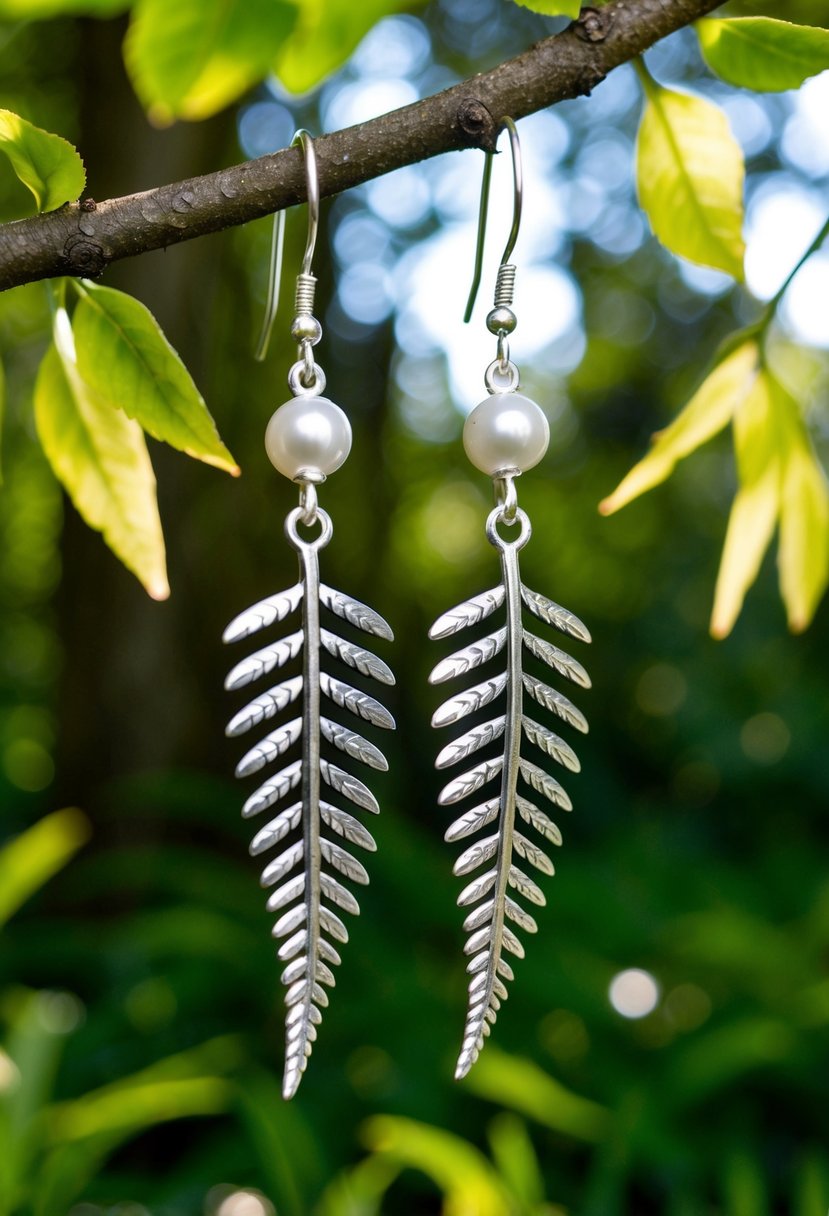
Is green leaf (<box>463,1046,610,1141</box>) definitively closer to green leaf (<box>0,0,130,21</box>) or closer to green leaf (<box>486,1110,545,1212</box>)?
green leaf (<box>486,1110,545,1212</box>)

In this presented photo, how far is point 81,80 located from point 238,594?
1.41 meters

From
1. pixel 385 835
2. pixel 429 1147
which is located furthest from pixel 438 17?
pixel 429 1147

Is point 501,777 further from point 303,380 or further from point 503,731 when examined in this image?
point 303,380

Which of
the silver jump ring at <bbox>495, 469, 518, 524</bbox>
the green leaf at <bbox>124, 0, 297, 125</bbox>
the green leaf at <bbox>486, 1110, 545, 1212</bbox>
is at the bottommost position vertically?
the green leaf at <bbox>486, 1110, 545, 1212</bbox>

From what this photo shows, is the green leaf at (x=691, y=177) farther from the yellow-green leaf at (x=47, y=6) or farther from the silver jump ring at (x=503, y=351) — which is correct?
the yellow-green leaf at (x=47, y=6)

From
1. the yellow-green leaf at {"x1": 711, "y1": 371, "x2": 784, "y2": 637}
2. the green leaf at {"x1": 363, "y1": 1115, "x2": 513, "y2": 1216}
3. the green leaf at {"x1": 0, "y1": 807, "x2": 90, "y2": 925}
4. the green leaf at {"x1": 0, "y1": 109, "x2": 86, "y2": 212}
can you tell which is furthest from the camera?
the green leaf at {"x1": 0, "y1": 807, "x2": 90, "y2": 925}

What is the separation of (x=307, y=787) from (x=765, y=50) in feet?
1.31

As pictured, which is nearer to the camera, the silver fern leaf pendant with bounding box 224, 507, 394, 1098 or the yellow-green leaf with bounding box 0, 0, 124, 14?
the silver fern leaf pendant with bounding box 224, 507, 394, 1098

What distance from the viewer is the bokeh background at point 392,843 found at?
1574 mm

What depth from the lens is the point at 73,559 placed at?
2492mm

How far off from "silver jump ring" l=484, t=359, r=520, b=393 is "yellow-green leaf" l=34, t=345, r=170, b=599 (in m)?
0.18

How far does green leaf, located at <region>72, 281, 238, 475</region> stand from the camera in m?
0.47

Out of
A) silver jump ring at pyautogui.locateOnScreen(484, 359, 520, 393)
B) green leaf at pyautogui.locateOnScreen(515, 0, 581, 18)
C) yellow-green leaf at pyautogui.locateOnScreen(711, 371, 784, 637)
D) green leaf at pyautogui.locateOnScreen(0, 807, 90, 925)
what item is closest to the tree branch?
green leaf at pyautogui.locateOnScreen(515, 0, 581, 18)

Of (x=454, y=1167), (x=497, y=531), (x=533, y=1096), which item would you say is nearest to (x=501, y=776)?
(x=497, y=531)
